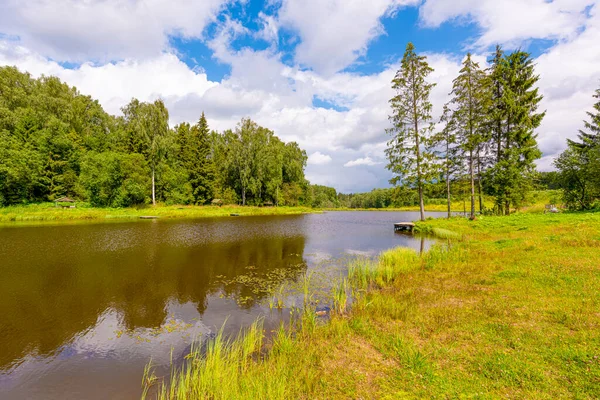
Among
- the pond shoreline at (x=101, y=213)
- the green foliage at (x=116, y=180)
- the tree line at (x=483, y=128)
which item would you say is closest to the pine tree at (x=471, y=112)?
the tree line at (x=483, y=128)

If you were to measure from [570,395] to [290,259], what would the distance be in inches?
555

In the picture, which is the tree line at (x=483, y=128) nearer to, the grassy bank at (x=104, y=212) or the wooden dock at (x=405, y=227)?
the wooden dock at (x=405, y=227)

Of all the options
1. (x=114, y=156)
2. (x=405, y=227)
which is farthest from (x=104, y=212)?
(x=405, y=227)

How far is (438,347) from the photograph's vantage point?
18.9 feet

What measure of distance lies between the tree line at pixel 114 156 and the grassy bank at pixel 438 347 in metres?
58.1

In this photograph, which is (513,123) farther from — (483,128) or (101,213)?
(101,213)

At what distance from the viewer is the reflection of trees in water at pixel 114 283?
837 cm

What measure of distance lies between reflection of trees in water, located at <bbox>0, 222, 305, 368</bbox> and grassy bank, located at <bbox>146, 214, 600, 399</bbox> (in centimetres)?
433

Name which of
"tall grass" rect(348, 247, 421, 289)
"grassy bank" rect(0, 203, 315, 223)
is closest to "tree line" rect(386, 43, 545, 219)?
"tall grass" rect(348, 247, 421, 289)

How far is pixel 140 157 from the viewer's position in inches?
2199

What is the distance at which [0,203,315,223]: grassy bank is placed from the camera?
40.0 m

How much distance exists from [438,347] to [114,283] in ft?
47.0

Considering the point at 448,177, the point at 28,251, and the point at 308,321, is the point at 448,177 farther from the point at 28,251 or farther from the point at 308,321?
the point at 28,251

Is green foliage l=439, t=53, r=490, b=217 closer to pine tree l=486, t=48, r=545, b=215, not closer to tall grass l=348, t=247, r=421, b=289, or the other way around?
pine tree l=486, t=48, r=545, b=215
